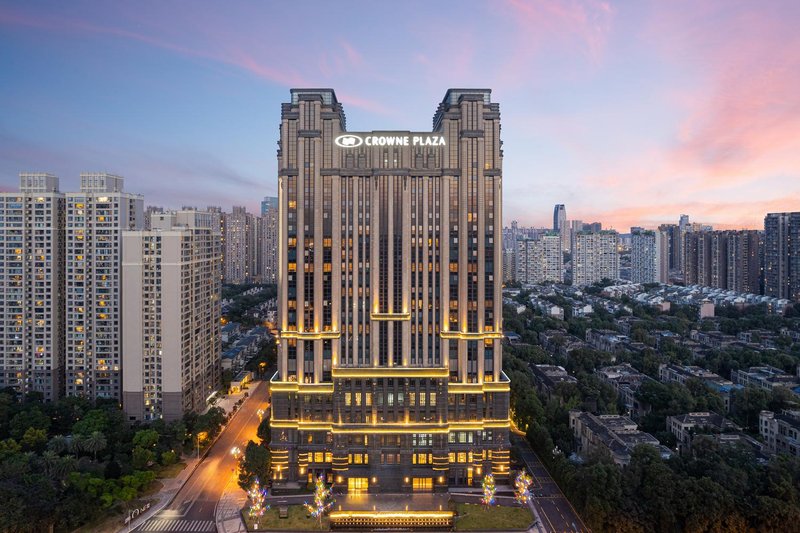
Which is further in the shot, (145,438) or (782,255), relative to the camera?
(782,255)

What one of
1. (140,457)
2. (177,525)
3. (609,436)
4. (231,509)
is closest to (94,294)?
(140,457)

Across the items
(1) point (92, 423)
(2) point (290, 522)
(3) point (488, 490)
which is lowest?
(2) point (290, 522)

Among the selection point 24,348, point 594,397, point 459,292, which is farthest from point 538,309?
point 24,348

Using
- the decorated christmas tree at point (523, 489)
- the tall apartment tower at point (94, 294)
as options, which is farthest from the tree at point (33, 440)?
the decorated christmas tree at point (523, 489)

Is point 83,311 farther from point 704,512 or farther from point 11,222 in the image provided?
point 704,512

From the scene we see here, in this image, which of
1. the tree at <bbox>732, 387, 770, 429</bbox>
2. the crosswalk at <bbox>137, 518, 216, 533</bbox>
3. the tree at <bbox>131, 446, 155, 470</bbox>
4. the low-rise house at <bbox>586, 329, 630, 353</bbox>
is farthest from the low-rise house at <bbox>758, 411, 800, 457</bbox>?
the tree at <bbox>131, 446, 155, 470</bbox>

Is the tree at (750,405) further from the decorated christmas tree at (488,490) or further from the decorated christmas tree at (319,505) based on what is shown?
the decorated christmas tree at (319,505)

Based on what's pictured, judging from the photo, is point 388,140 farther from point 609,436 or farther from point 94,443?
point 94,443
